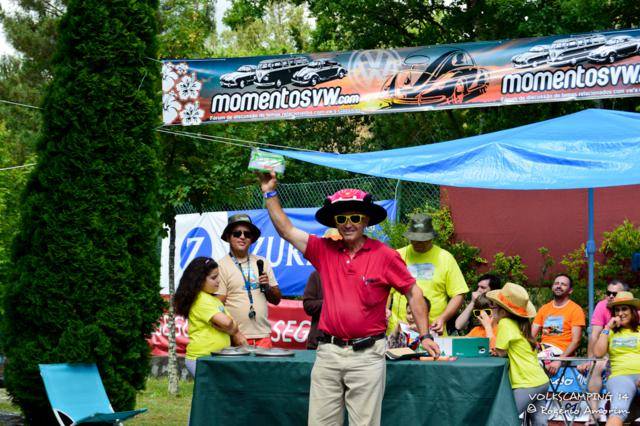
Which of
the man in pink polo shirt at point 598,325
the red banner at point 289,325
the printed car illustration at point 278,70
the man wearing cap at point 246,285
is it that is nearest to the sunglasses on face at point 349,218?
the man wearing cap at point 246,285

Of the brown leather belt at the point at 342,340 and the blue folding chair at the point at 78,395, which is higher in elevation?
the brown leather belt at the point at 342,340

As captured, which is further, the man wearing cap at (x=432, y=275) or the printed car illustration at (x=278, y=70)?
the printed car illustration at (x=278, y=70)

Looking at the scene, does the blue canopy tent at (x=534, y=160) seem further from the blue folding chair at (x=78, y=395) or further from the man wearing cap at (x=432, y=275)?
the blue folding chair at (x=78, y=395)

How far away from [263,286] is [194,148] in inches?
188

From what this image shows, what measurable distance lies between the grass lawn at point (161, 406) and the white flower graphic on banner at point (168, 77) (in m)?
3.55

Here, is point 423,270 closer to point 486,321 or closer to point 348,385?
point 486,321

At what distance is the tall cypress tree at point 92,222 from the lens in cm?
754

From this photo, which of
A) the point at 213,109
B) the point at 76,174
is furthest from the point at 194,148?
the point at 76,174

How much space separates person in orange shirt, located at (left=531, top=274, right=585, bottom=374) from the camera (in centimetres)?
904

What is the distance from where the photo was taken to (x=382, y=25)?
64.5ft

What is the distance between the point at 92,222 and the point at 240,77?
4.02m

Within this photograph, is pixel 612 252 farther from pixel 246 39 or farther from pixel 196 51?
pixel 246 39

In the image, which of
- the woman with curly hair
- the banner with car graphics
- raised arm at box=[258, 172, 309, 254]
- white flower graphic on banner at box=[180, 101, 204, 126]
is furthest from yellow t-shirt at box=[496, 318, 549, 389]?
white flower graphic on banner at box=[180, 101, 204, 126]

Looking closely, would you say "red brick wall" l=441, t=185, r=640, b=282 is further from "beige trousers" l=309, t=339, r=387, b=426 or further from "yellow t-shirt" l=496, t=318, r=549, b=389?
"beige trousers" l=309, t=339, r=387, b=426
